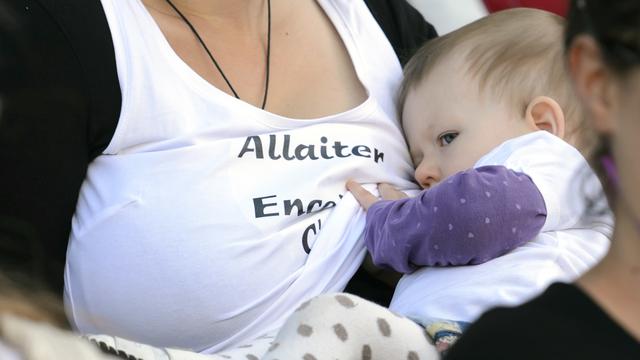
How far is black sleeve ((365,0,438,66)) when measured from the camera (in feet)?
7.22

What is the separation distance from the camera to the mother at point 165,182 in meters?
1.67

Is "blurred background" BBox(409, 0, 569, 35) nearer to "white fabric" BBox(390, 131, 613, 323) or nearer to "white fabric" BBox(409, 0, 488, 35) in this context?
"white fabric" BBox(409, 0, 488, 35)

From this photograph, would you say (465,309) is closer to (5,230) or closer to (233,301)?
(233,301)

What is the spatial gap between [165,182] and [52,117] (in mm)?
194

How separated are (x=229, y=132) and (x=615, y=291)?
97 centimetres

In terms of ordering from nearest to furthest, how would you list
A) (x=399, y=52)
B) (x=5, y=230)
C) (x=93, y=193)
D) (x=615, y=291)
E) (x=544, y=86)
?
(x=615, y=291) < (x=5, y=230) < (x=93, y=193) < (x=544, y=86) < (x=399, y=52)

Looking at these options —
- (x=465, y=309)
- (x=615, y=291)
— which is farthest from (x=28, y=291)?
(x=465, y=309)

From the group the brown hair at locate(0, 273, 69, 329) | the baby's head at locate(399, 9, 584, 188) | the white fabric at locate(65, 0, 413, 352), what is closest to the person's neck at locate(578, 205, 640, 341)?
the brown hair at locate(0, 273, 69, 329)

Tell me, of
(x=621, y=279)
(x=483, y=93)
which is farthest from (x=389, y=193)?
(x=621, y=279)

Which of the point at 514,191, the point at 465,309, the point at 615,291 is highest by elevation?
the point at 615,291

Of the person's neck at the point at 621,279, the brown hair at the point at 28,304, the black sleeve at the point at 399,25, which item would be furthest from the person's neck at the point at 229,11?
the person's neck at the point at 621,279

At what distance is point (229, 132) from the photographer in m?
1.79

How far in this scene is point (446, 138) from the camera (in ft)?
6.43

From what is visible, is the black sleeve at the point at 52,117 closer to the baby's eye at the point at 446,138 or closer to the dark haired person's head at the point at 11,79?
the dark haired person's head at the point at 11,79
